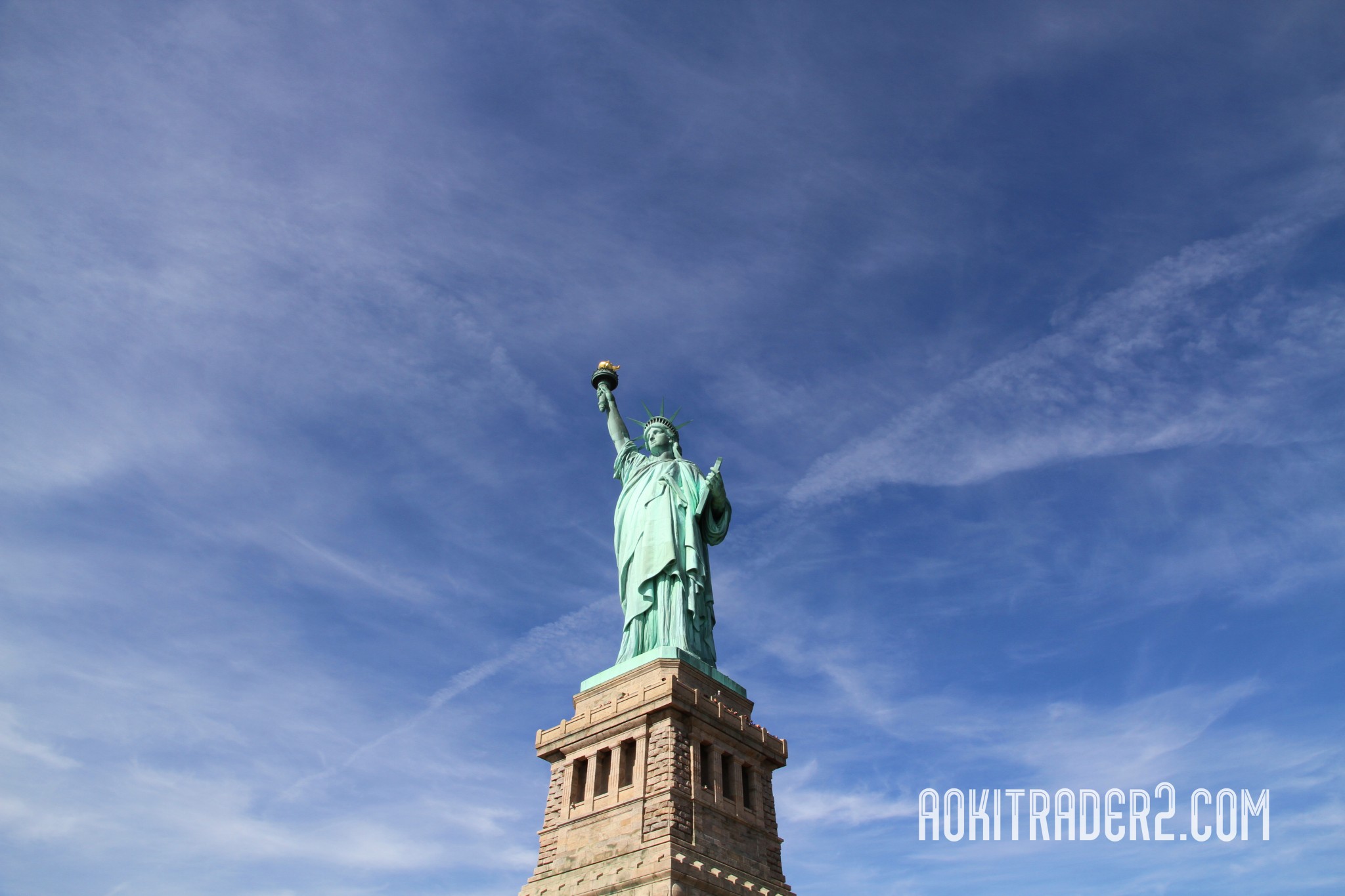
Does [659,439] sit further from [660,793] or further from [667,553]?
[660,793]

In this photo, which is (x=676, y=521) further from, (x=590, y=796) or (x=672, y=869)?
(x=672, y=869)

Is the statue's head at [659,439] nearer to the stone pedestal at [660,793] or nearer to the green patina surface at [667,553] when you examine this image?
the green patina surface at [667,553]

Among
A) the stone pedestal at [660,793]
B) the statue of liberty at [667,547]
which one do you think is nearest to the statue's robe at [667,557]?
the statue of liberty at [667,547]

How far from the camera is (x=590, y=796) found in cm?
2703

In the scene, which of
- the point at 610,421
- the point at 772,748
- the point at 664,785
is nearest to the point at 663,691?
the point at 664,785

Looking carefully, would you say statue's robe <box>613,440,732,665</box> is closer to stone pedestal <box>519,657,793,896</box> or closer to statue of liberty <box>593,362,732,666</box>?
statue of liberty <box>593,362,732,666</box>

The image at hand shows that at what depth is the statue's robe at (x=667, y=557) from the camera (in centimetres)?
3028

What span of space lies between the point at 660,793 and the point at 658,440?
1462cm

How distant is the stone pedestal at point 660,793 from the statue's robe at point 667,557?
1.73 metres

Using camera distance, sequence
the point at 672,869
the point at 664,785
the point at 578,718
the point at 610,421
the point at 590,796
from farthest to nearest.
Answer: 1. the point at 610,421
2. the point at 578,718
3. the point at 590,796
4. the point at 664,785
5. the point at 672,869

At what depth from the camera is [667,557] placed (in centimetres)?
3086

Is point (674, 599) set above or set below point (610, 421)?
below

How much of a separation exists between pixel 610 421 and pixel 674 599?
Answer: 936 centimetres

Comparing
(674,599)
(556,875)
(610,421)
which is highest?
(610,421)
